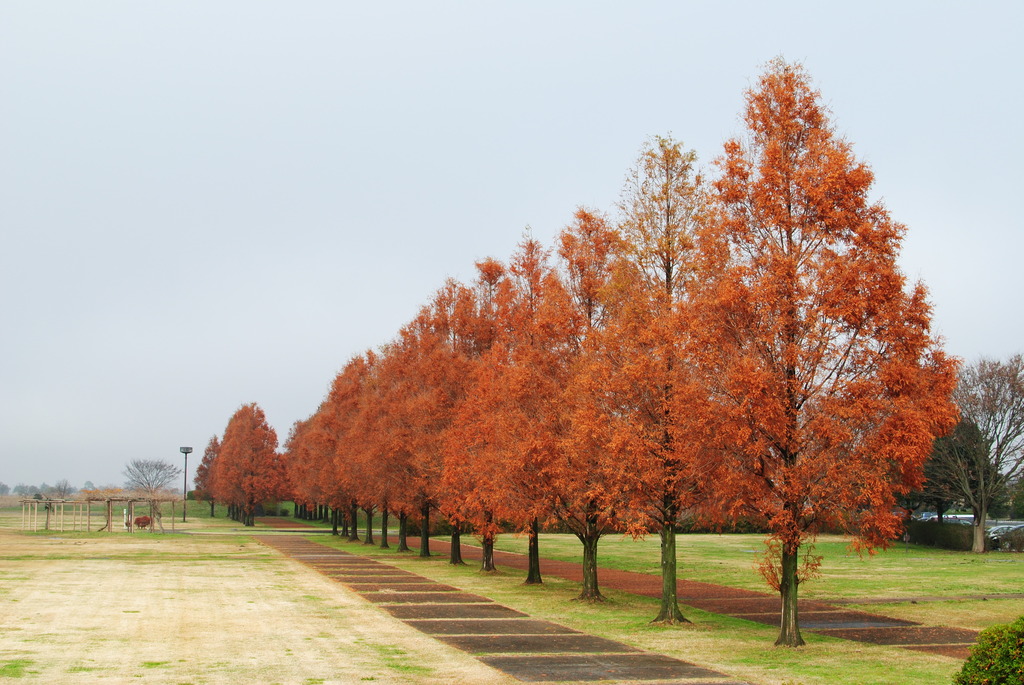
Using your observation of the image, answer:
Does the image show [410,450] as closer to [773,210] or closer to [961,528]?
[773,210]

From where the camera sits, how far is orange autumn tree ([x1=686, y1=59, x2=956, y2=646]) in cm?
1587

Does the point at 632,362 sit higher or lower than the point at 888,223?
lower

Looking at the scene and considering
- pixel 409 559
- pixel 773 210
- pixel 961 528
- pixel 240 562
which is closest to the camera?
pixel 773 210

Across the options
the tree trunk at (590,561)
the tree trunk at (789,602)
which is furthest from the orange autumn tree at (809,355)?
the tree trunk at (590,561)

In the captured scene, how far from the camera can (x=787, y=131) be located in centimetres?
1802

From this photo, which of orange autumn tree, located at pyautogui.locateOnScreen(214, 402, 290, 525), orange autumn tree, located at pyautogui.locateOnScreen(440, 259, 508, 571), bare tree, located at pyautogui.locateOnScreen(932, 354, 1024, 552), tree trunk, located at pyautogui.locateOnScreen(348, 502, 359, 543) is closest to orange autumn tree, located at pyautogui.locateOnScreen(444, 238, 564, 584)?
orange autumn tree, located at pyautogui.locateOnScreen(440, 259, 508, 571)

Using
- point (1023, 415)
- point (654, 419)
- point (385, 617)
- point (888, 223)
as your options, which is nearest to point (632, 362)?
point (654, 419)

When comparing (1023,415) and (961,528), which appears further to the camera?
(961,528)

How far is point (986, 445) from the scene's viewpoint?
53219 mm

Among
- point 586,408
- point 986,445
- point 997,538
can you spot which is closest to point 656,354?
point 586,408

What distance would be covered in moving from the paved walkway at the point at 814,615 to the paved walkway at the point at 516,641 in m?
5.46

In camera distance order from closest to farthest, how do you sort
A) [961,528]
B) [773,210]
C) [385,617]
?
[773,210], [385,617], [961,528]

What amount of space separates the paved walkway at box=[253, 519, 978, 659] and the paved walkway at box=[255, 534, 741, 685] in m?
5.46

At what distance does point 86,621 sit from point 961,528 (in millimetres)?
53338
